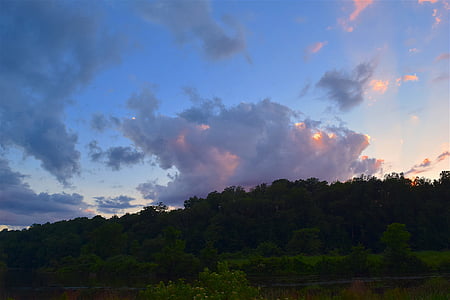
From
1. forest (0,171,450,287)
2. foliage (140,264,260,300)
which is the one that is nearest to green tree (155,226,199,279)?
forest (0,171,450,287)

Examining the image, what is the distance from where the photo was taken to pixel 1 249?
115 meters

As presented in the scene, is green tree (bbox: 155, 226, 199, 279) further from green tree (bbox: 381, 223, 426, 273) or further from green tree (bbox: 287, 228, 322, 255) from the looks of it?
green tree (bbox: 381, 223, 426, 273)

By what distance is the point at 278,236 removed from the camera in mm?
79250

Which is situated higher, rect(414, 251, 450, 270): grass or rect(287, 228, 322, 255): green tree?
rect(287, 228, 322, 255): green tree

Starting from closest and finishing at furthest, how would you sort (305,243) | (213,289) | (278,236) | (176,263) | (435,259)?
(213,289), (435,259), (176,263), (305,243), (278,236)

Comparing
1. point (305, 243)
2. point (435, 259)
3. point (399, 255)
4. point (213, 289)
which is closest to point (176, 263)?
point (305, 243)

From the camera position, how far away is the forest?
5256 centimetres

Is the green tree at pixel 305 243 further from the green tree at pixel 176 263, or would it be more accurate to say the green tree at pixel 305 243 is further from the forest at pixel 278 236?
the green tree at pixel 176 263

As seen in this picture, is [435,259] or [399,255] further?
[435,259]

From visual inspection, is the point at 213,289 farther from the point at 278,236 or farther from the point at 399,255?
the point at 278,236

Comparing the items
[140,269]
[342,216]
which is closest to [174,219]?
[140,269]

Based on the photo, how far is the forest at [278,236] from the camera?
52.6 m

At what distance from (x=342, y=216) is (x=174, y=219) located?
38.9m

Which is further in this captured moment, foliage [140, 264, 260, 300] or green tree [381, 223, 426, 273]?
green tree [381, 223, 426, 273]
